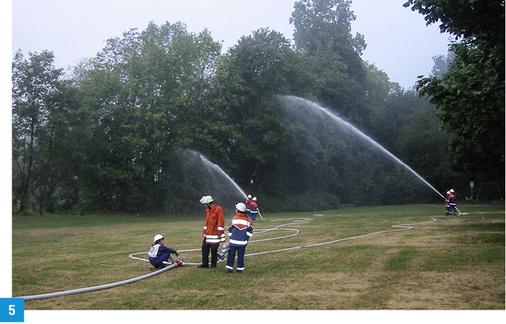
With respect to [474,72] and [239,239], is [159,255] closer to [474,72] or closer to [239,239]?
[239,239]

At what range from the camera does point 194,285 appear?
984cm

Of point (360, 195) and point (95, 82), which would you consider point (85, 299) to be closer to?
point (95, 82)

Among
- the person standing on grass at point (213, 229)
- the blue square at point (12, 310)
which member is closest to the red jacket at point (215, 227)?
the person standing on grass at point (213, 229)

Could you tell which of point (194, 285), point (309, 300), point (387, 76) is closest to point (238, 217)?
point (194, 285)

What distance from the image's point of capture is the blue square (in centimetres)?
779

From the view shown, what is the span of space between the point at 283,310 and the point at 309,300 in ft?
2.66

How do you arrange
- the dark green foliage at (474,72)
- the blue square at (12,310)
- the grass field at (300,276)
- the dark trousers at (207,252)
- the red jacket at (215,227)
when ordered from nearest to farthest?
1. the blue square at (12,310)
2. the grass field at (300,276)
3. the red jacket at (215,227)
4. the dark trousers at (207,252)
5. the dark green foliage at (474,72)

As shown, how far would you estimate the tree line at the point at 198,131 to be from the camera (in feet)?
116

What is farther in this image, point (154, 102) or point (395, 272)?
point (154, 102)

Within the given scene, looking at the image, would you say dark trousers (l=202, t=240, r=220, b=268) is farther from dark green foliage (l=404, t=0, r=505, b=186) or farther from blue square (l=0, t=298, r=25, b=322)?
dark green foliage (l=404, t=0, r=505, b=186)

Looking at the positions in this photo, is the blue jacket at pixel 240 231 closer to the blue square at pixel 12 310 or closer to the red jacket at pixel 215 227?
the red jacket at pixel 215 227

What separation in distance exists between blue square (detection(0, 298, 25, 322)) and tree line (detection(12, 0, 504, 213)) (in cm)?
2613

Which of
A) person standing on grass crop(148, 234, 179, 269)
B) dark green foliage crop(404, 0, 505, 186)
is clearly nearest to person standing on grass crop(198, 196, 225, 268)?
person standing on grass crop(148, 234, 179, 269)

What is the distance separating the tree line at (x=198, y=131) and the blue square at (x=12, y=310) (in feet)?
85.7
